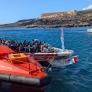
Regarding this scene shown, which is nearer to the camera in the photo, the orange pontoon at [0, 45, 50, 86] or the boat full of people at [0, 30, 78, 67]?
the orange pontoon at [0, 45, 50, 86]

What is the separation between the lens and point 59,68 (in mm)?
30484

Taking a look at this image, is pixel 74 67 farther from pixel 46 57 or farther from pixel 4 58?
pixel 4 58

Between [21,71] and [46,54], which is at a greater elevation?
[21,71]

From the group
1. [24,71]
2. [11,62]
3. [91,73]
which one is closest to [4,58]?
[11,62]

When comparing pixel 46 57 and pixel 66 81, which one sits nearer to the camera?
pixel 66 81

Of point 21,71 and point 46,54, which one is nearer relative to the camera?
point 21,71

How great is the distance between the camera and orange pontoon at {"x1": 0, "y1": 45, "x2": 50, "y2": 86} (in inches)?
739

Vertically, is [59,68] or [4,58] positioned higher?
[4,58]

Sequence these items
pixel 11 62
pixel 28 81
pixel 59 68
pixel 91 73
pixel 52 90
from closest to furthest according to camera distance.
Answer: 1. pixel 28 81
2. pixel 11 62
3. pixel 52 90
4. pixel 91 73
5. pixel 59 68

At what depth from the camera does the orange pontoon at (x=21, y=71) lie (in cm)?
1877

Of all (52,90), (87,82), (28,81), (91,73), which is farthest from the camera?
(91,73)

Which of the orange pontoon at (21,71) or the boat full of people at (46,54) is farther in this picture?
the boat full of people at (46,54)

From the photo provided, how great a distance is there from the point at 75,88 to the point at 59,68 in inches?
282

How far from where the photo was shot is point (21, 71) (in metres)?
19.3
